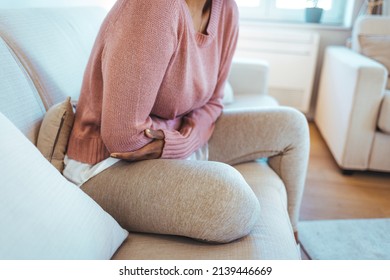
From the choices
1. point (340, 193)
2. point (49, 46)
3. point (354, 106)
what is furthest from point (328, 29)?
point (49, 46)

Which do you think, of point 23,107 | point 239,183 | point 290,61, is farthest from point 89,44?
point 290,61

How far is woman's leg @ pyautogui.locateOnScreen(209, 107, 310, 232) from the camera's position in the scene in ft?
2.90

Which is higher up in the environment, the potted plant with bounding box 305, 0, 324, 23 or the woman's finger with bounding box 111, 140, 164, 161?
the potted plant with bounding box 305, 0, 324, 23

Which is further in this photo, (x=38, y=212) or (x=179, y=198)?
(x=179, y=198)

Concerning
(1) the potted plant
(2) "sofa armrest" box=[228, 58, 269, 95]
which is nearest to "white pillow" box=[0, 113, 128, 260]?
(2) "sofa armrest" box=[228, 58, 269, 95]

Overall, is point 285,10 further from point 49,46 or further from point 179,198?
point 179,198

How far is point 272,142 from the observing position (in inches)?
34.9

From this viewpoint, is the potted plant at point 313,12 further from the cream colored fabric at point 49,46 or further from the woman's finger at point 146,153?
the woman's finger at point 146,153

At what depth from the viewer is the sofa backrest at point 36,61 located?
0.67m

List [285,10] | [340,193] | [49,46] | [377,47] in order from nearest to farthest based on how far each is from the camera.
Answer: [49,46]
[340,193]
[377,47]
[285,10]

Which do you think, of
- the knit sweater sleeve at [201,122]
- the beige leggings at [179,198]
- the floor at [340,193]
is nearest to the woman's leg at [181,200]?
the beige leggings at [179,198]

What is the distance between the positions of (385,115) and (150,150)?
48.4 inches

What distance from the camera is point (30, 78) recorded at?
28.8 inches

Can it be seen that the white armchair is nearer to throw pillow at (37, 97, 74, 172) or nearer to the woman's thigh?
the woman's thigh
